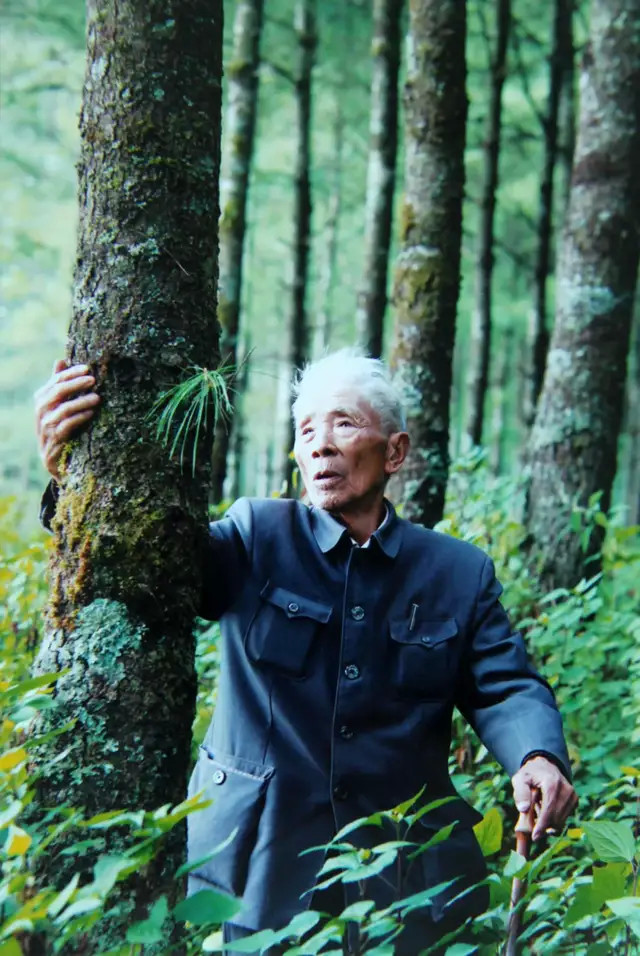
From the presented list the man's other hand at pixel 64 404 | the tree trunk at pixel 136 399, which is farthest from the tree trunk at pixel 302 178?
the man's other hand at pixel 64 404

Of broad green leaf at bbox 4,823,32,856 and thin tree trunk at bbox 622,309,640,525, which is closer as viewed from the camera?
broad green leaf at bbox 4,823,32,856

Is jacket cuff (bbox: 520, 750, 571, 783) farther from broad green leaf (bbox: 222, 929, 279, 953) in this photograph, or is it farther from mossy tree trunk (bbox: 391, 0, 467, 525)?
mossy tree trunk (bbox: 391, 0, 467, 525)

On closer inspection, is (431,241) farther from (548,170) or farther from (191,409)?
(548,170)

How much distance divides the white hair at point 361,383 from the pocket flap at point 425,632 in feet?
2.13

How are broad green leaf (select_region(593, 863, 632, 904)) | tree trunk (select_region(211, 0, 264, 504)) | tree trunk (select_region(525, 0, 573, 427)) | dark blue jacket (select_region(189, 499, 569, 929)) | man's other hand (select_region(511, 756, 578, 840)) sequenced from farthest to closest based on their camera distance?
tree trunk (select_region(525, 0, 573, 427))
tree trunk (select_region(211, 0, 264, 504))
dark blue jacket (select_region(189, 499, 569, 929))
man's other hand (select_region(511, 756, 578, 840))
broad green leaf (select_region(593, 863, 632, 904))

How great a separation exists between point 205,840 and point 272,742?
338mm

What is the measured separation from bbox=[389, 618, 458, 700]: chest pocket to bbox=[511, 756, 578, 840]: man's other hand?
400 mm

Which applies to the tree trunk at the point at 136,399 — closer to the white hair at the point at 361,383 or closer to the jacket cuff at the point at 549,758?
the white hair at the point at 361,383

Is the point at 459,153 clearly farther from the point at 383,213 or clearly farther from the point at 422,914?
the point at 422,914

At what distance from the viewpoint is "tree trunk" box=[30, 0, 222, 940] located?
2430mm

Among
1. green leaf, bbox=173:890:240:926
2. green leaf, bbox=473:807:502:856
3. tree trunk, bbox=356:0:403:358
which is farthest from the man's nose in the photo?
tree trunk, bbox=356:0:403:358

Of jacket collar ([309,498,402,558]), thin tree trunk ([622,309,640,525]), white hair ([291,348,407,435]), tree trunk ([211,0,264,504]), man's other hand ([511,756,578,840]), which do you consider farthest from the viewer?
thin tree trunk ([622,309,640,525])

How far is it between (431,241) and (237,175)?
2.93 m

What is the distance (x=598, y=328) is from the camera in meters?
6.25
